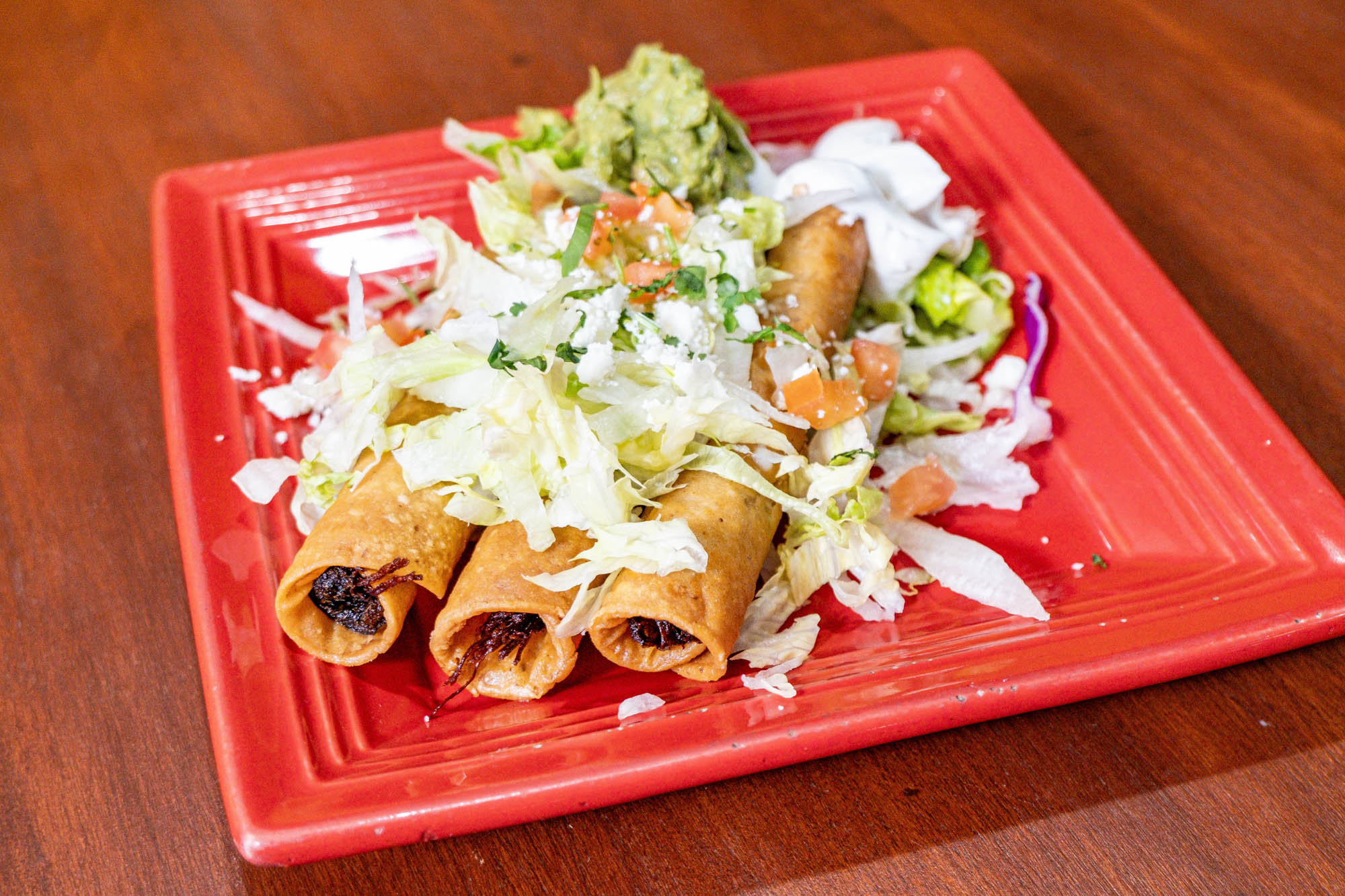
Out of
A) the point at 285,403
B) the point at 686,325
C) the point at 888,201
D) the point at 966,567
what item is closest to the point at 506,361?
the point at 686,325

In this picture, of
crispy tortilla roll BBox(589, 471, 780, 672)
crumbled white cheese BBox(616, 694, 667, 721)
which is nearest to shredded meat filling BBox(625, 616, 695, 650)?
crispy tortilla roll BBox(589, 471, 780, 672)

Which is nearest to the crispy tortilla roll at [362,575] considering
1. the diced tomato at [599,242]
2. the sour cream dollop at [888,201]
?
the diced tomato at [599,242]

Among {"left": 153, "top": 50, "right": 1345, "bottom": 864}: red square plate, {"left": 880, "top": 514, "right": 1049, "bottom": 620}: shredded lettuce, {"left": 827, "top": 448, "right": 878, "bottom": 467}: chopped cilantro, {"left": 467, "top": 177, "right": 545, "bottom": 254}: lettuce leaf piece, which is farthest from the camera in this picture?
{"left": 467, "top": 177, "right": 545, "bottom": 254}: lettuce leaf piece

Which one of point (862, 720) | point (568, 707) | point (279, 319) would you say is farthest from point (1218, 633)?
point (279, 319)

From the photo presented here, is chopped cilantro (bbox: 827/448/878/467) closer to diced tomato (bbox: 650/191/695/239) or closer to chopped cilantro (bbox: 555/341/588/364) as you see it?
chopped cilantro (bbox: 555/341/588/364)

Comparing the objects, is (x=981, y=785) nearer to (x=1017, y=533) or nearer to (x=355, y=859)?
(x=1017, y=533)

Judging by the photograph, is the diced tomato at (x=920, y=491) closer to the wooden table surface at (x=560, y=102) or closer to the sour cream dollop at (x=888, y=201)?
the wooden table surface at (x=560, y=102)

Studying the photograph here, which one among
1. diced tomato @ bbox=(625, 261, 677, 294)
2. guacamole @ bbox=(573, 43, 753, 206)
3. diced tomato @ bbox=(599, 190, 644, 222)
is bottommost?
diced tomato @ bbox=(625, 261, 677, 294)
